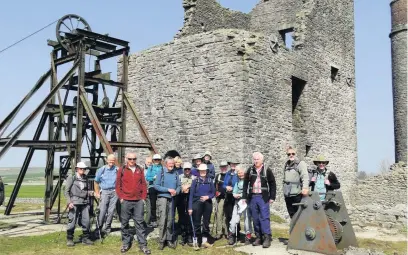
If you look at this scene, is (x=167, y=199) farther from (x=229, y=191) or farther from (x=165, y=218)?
(x=229, y=191)

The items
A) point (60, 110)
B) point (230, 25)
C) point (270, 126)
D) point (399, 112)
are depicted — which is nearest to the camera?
point (60, 110)

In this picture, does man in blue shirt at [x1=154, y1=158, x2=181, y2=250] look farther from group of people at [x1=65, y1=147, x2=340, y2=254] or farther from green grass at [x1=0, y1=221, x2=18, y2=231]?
green grass at [x1=0, y1=221, x2=18, y2=231]

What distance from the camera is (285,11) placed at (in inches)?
757

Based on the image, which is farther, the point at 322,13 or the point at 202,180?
the point at 322,13

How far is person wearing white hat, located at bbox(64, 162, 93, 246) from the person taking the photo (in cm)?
793

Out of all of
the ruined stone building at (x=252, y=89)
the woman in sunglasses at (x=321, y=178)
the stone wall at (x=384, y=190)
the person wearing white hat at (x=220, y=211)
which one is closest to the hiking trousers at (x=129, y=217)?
the person wearing white hat at (x=220, y=211)

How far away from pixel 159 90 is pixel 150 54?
1.41 meters

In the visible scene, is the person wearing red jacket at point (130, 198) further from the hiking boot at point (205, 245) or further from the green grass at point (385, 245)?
the green grass at point (385, 245)

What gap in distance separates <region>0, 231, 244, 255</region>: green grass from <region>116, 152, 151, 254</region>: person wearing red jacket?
241 mm

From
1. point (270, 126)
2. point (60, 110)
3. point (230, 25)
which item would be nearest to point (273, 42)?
point (270, 126)

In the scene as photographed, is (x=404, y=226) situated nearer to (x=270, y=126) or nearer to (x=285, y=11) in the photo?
(x=270, y=126)

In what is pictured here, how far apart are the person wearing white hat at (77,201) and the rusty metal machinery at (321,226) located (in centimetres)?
378

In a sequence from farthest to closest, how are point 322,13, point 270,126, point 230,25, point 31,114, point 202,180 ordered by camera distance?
1. point 230,25
2. point 322,13
3. point 270,126
4. point 31,114
5. point 202,180

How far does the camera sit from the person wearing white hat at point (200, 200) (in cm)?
795
